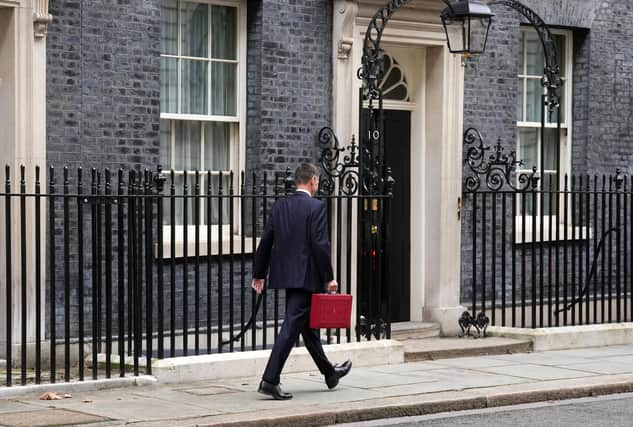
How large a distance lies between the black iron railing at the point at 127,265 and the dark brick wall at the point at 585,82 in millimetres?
2369

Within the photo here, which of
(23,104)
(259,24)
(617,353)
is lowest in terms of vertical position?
(617,353)

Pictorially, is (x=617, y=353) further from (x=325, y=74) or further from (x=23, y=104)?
(x=23, y=104)

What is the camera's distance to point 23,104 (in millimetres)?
11453

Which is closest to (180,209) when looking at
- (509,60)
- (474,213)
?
(474,213)

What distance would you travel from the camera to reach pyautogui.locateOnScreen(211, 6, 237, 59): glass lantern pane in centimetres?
1326

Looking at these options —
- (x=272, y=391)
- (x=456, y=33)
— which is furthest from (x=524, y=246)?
(x=272, y=391)

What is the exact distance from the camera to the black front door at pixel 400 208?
47.9 feet

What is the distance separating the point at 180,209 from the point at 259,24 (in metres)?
1.92

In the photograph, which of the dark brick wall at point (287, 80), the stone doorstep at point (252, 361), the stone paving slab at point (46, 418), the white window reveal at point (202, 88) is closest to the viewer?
the stone paving slab at point (46, 418)

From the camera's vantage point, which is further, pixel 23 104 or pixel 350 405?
pixel 23 104

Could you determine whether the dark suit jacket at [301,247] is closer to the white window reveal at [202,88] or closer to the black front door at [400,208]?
the white window reveal at [202,88]

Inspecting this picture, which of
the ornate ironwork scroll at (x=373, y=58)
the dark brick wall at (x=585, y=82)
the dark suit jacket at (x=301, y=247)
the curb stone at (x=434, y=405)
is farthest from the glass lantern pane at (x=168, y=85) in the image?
the curb stone at (x=434, y=405)

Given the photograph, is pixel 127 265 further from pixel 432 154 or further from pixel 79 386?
pixel 432 154

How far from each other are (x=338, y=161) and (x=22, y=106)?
3.49 meters
